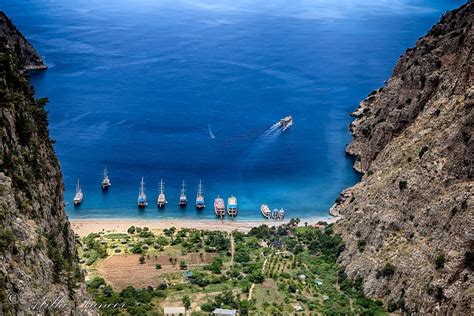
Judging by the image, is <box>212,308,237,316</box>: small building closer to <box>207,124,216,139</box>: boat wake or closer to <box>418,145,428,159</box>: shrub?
<box>418,145,428,159</box>: shrub

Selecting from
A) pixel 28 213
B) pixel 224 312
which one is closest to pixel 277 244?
pixel 224 312

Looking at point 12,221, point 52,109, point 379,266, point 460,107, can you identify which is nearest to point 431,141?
point 460,107

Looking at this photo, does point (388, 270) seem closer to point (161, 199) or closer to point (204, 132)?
point (161, 199)

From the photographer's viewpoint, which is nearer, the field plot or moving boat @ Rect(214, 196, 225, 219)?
the field plot

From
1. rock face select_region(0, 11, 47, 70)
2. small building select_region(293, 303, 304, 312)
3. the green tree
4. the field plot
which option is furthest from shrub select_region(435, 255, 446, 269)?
rock face select_region(0, 11, 47, 70)

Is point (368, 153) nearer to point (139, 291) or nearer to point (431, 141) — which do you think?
point (431, 141)
